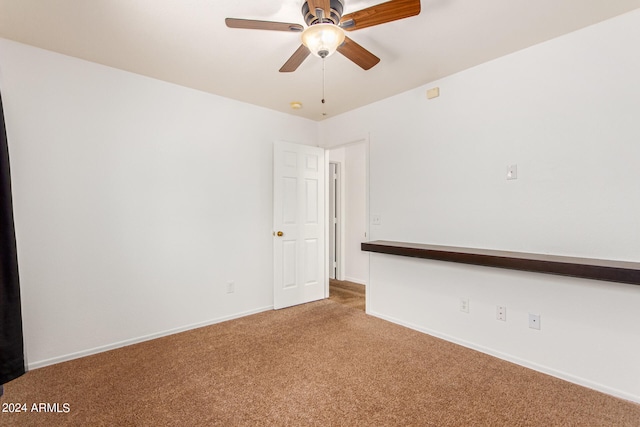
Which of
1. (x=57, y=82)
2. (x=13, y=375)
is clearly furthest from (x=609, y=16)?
(x=13, y=375)

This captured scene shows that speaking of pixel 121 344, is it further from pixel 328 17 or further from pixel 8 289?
pixel 328 17

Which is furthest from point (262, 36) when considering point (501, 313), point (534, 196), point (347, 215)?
point (347, 215)

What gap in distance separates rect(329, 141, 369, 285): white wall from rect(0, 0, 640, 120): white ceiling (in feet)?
6.67

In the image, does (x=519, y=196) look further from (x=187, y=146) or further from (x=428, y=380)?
(x=187, y=146)

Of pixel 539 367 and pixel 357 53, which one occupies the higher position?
pixel 357 53

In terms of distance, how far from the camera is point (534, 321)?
7.58 feet

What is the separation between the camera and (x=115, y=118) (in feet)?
8.87

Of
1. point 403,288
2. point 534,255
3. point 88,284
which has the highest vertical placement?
point 534,255

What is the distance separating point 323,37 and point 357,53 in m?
0.39

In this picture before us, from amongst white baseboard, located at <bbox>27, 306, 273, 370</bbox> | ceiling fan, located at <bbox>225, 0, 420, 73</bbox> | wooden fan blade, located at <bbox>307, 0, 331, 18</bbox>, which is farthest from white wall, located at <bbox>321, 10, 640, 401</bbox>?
white baseboard, located at <bbox>27, 306, 273, 370</bbox>

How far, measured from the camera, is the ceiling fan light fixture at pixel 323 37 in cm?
159

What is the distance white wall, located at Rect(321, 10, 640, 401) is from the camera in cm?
199

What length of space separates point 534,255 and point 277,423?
2153mm

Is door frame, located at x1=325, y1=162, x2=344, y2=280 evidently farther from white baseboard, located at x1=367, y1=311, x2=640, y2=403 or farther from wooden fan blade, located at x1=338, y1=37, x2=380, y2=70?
wooden fan blade, located at x1=338, y1=37, x2=380, y2=70
